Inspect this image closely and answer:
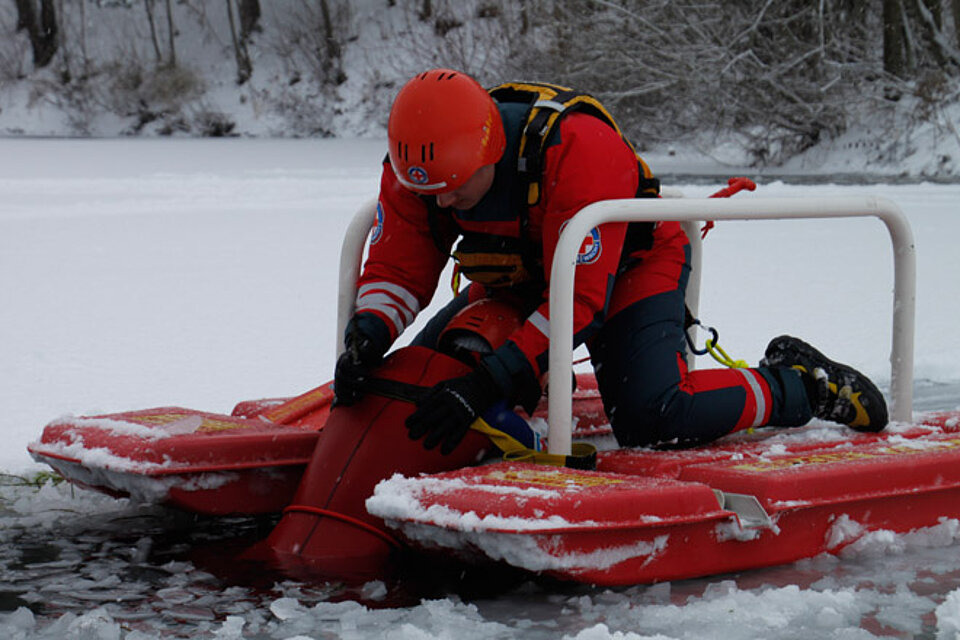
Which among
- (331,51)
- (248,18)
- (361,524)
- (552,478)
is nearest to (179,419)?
(361,524)

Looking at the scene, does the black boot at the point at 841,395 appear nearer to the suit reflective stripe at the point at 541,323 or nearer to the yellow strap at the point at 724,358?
the yellow strap at the point at 724,358

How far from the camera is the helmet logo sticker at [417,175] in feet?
8.86

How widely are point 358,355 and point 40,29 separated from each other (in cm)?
2809

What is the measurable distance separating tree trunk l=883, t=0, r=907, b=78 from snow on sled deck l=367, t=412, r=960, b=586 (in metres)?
14.0

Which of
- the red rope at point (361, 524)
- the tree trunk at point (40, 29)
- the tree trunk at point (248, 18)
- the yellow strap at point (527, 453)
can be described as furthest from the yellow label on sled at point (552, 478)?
the tree trunk at point (40, 29)

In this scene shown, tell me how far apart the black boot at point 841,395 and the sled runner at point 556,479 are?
0.15ft

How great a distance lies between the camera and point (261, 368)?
4.92 metres

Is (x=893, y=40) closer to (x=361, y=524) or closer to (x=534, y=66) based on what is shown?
(x=534, y=66)

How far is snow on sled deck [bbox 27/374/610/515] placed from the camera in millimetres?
2854

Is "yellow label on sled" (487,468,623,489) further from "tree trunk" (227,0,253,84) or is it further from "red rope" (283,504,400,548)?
"tree trunk" (227,0,253,84)

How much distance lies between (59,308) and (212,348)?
50.7 inches

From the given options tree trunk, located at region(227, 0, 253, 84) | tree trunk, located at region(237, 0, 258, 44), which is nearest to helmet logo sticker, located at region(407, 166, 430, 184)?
tree trunk, located at region(227, 0, 253, 84)

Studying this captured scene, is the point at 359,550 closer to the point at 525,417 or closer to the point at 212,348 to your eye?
the point at 525,417

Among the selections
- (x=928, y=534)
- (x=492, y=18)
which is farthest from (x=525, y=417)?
(x=492, y=18)
